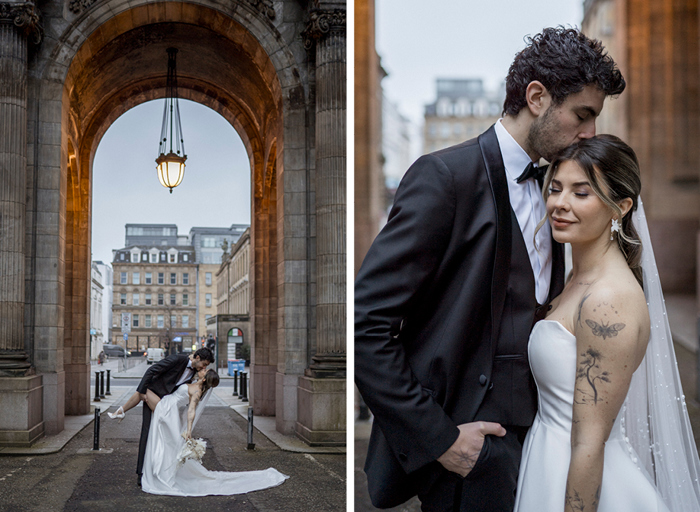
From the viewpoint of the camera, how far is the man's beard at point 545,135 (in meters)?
2.15

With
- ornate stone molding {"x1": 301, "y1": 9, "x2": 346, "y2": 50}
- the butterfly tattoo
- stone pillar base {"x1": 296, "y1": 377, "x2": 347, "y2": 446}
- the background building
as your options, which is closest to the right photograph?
the butterfly tattoo

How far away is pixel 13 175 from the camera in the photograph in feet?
25.0

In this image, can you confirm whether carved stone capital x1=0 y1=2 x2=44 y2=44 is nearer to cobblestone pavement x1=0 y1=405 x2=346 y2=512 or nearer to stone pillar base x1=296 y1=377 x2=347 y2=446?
cobblestone pavement x1=0 y1=405 x2=346 y2=512

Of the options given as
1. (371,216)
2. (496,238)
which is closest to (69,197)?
(371,216)

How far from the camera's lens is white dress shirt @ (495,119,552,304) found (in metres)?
2.23

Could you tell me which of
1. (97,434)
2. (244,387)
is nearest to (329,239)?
(244,387)

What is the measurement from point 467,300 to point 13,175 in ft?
22.9

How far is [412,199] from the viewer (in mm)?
2053

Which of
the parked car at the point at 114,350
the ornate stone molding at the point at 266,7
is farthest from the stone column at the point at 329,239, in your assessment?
the parked car at the point at 114,350

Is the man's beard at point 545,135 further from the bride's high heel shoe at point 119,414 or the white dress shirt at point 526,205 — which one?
the bride's high heel shoe at point 119,414

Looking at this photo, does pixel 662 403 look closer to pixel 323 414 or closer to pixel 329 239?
pixel 323 414

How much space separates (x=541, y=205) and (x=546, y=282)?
263 millimetres

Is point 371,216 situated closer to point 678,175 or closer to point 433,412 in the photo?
point 678,175

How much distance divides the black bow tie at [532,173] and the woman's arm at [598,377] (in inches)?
17.3
